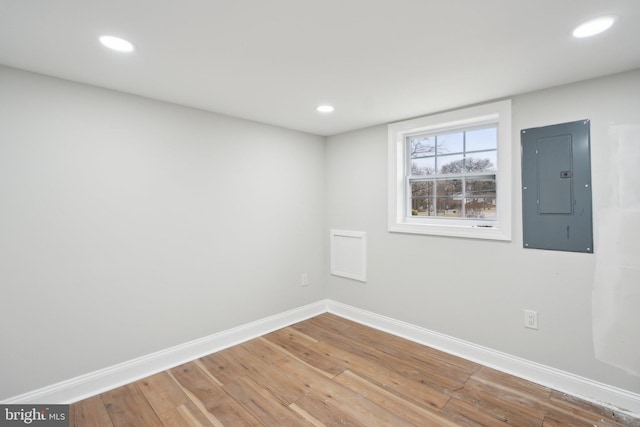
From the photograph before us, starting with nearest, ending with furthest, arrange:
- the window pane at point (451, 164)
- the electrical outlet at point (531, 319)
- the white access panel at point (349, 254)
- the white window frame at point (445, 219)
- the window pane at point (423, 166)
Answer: the electrical outlet at point (531, 319) → the white window frame at point (445, 219) → the window pane at point (451, 164) → the window pane at point (423, 166) → the white access panel at point (349, 254)

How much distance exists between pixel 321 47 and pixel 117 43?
1116 mm

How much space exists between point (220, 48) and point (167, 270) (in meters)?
1.85

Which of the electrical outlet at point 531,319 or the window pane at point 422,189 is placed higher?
the window pane at point 422,189

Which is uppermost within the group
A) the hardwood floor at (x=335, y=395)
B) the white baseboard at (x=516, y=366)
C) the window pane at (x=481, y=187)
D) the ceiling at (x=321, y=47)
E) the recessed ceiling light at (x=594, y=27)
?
the ceiling at (x=321, y=47)

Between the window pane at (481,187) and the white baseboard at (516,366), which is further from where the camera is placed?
the window pane at (481,187)

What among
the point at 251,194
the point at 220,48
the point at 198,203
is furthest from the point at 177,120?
the point at 220,48

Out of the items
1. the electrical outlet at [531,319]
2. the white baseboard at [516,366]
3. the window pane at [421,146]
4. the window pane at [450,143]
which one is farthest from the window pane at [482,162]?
the white baseboard at [516,366]

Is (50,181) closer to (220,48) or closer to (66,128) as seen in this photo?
(66,128)

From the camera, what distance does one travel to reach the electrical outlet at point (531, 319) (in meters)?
2.39

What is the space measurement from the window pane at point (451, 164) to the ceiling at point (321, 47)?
0.61 meters

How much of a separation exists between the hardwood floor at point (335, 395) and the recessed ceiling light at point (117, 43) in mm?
2281

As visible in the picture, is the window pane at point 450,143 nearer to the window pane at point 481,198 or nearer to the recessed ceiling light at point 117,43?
the window pane at point 481,198

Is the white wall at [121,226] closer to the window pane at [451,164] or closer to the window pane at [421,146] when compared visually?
the window pane at [421,146]

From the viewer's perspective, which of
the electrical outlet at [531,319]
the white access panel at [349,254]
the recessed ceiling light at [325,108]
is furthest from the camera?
the white access panel at [349,254]
